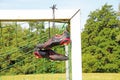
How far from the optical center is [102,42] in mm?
34156

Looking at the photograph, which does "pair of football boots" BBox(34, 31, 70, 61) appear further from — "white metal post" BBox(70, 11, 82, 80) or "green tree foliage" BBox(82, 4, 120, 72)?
"green tree foliage" BBox(82, 4, 120, 72)

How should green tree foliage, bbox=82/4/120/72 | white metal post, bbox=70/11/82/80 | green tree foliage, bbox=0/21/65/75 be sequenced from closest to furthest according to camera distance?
white metal post, bbox=70/11/82/80
green tree foliage, bbox=0/21/65/75
green tree foliage, bbox=82/4/120/72

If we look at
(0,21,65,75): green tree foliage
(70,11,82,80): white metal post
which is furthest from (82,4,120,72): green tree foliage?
(70,11,82,80): white metal post

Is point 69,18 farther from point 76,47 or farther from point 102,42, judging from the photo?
point 102,42

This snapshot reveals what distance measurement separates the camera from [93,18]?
3619cm

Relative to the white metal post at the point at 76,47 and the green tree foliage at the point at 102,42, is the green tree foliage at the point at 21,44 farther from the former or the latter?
the green tree foliage at the point at 102,42

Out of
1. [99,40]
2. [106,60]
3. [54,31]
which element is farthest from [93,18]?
[54,31]

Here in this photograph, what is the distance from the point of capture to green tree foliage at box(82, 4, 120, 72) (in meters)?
32.4

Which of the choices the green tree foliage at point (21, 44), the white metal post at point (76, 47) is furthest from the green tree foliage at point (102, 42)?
the white metal post at point (76, 47)

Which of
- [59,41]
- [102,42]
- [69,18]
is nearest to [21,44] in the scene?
[69,18]

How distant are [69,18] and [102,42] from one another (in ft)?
103

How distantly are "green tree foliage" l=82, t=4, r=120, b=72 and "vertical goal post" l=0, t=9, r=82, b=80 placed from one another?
2826cm

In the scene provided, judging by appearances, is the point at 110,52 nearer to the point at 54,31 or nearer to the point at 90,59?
the point at 90,59

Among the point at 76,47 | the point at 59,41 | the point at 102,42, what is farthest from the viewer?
the point at 102,42
